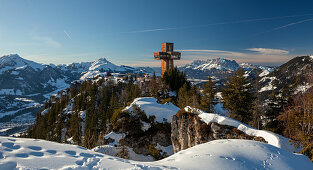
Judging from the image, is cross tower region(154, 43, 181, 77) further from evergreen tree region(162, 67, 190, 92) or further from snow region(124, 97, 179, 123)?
snow region(124, 97, 179, 123)

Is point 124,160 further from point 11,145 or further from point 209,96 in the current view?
point 209,96

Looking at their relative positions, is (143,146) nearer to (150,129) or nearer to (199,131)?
(150,129)

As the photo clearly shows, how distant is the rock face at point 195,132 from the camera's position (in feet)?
47.7

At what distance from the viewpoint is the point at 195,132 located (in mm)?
17609

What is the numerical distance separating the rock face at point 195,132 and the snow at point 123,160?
6.89 meters

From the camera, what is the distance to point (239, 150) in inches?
283

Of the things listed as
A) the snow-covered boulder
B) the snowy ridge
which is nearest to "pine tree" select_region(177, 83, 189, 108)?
the snow-covered boulder

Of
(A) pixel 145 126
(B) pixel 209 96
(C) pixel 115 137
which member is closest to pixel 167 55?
(B) pixel 209 96

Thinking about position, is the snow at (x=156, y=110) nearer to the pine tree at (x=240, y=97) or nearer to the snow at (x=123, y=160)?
the pine tree at (x=240, y=97)

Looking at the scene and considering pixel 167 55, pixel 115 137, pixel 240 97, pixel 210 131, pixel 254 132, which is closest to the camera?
pixel 254 132

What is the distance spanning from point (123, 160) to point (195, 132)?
44.7 ft

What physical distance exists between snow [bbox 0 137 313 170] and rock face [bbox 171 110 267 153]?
6.89 meters

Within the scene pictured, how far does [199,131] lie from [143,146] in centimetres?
1385

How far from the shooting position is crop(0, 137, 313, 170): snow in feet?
15.0
